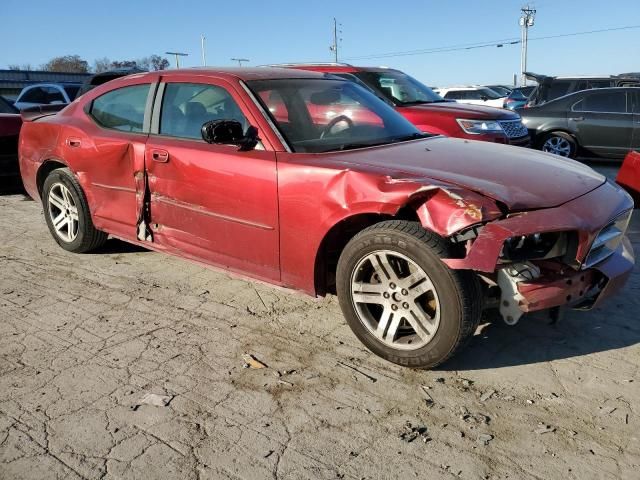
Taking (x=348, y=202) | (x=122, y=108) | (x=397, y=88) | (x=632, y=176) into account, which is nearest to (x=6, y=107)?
(x=122, y=108)

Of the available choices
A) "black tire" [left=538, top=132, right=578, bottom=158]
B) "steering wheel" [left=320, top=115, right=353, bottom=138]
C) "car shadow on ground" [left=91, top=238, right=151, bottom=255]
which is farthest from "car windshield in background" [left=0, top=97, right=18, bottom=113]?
"black tire" [left=538, top=132, right=578, bottom=158]

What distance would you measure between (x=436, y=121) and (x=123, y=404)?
5662 millimetres

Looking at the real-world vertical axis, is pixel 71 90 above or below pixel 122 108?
above

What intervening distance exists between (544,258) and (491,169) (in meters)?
0.64

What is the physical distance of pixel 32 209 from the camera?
7.04 meters

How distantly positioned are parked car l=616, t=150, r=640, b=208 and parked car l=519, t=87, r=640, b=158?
17.1ft

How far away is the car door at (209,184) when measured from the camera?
3490mm

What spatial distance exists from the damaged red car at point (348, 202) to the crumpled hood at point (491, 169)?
1 centimetres

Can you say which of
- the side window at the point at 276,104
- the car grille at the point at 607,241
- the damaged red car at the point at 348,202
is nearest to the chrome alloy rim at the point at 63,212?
the damaged red car at the point at 348,202

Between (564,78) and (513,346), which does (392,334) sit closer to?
(513,346)

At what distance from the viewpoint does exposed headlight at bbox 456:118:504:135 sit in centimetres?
716

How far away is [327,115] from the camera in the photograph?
404 centimetres

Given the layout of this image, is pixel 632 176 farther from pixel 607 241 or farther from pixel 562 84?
pixel 562 84

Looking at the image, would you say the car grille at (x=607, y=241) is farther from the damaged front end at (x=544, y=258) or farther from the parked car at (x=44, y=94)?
the parked car at (x=44, y=94)
